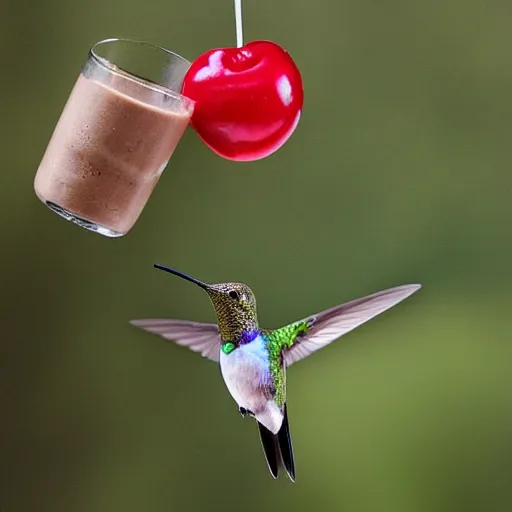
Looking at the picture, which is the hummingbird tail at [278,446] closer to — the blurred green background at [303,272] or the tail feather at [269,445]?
the tail feather at [269,445]

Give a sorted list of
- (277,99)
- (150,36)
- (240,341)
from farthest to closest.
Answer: (150,36), (240,341), (277,99)

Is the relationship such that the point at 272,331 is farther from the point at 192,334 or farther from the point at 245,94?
the point at 245,94

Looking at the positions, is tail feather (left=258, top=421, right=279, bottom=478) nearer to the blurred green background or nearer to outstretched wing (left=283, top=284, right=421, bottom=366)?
outstretched wing (left=283, top=284, right=421, bottom=366)

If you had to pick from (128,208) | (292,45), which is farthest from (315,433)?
(128,208)

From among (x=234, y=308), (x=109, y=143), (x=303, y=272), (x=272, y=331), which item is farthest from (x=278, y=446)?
(x=109, y=143)

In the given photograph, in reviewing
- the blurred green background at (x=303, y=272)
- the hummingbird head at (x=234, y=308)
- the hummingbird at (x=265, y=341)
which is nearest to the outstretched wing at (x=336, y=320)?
the hummingbird at (x=265, y=341)

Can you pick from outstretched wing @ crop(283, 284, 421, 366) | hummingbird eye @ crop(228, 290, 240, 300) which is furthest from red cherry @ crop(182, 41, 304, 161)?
outstretched wing @ crop(283, 284, 421, 366)

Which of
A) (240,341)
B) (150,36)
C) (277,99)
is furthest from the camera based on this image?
(150,36)

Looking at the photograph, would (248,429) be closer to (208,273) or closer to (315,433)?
(315,433)
